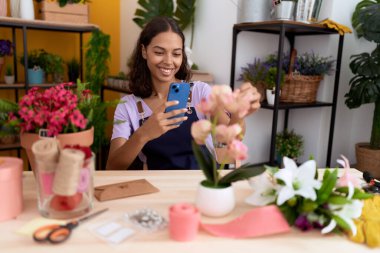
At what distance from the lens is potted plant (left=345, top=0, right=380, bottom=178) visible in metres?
2.35

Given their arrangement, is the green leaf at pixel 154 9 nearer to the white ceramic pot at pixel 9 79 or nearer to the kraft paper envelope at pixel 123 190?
the white ceramic pot at pixel 9 79

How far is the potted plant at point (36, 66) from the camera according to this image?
9.36 feet

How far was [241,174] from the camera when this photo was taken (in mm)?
914

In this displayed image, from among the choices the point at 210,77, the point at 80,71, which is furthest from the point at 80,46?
the point at 210,77

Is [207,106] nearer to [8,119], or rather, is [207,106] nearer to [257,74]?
[8,119]

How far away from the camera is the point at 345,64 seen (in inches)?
108

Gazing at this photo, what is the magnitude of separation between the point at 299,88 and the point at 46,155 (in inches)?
82.0

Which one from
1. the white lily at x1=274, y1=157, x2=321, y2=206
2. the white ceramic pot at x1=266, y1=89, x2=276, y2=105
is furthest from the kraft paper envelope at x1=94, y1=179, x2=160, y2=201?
the white ceramic pot at x1=266, y1=89, x2=276, y2=105

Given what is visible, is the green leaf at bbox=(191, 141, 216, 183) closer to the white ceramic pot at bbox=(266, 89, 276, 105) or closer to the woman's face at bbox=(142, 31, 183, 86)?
the woman's face at bbox=(142, 31, 183, 86)

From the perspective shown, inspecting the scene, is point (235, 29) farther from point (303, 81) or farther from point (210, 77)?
point (303, 81)

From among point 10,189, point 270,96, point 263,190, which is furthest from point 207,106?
point 270,96

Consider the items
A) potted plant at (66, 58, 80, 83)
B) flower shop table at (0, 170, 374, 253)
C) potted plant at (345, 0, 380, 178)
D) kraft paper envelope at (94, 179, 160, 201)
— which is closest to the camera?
flower shop table at (0, 170, 374, 253)

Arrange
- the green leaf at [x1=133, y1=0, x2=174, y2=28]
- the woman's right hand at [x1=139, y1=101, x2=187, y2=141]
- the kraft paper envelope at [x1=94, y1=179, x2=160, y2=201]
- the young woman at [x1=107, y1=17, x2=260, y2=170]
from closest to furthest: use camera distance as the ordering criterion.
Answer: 1. the kraft paper envelope at [x1=94, y1=179, x2=160, y2=201]
2. the woman's right hand at [x1=139, y1=101, x2=187, y2=141]
3. the young woman at [x1=107, y1=17, x2=260, y2=170]
4. the green leaf at [x1=133, y1=0, x2=174, y2=28]

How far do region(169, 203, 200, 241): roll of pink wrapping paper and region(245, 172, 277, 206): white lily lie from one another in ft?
0.69
